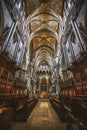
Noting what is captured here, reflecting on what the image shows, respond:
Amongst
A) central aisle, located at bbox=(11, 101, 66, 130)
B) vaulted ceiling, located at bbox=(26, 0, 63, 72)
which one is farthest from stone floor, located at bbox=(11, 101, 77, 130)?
vaulted ceiling, located at bbox=(26, 0, 63, 72)

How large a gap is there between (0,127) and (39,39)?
2643 centimetres

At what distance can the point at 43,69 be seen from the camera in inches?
1761

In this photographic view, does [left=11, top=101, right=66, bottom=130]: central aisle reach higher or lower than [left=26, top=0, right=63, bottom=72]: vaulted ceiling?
lower

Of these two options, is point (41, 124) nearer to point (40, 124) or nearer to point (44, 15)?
point (40, 124)

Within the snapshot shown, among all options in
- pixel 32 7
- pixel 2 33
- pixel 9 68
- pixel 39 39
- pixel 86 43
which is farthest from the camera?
pixel 39 39

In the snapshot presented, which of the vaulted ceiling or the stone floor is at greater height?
the vaulted ceiling

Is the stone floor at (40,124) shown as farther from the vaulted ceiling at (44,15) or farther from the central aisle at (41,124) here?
the vaulted ceiling at (44,15)

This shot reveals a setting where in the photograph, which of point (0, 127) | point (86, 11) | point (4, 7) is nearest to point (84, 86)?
point (86, 11)

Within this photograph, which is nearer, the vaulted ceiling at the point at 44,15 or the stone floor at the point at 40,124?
the stone floor at the point at 40,124

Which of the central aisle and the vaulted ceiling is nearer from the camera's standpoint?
the central aisle

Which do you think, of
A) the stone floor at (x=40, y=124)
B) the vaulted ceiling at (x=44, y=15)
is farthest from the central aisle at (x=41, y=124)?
the vaulted ceiling at (x=44, y=15)

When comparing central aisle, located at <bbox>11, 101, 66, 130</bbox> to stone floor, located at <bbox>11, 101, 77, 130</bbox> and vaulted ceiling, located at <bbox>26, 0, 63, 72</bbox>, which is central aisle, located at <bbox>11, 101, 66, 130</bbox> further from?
vaulted ceiling, located at <bbox>26, 0, 63, 72</bbox>

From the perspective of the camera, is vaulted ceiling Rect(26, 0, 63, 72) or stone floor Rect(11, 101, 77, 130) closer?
stone floor Rect(11, 101, 77, 130)

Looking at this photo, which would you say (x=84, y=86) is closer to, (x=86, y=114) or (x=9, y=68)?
(x=86, y=114)
